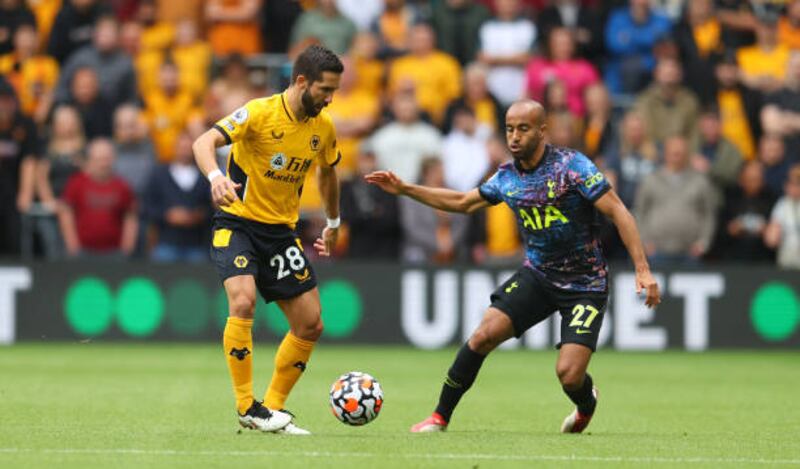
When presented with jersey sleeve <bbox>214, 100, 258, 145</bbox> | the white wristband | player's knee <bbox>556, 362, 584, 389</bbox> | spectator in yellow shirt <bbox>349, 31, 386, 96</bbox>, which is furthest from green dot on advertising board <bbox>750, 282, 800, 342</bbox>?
the white wristband

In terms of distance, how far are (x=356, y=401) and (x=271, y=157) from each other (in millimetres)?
1767

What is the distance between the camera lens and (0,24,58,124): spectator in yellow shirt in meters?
21.4

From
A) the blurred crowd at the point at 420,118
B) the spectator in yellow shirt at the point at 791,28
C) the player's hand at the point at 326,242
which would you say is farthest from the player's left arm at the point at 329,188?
the spectator in yellow shirt at the point at 791,28

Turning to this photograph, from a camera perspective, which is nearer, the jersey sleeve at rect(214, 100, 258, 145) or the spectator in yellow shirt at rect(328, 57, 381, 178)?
the jersey sleeve at rect(214, 100, 258, 145)

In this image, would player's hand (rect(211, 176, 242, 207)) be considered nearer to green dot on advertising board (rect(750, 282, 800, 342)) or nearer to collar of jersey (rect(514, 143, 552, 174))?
collar of jersey (rect(514, 143, 552, 174))

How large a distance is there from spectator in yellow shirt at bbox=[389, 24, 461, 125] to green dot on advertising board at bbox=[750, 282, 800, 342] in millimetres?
4753

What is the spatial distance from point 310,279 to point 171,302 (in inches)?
358

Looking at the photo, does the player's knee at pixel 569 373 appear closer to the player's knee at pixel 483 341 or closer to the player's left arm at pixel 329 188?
the player's knee at pixel 483 341

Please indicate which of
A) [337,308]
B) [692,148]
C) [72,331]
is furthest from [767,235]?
[72,331]

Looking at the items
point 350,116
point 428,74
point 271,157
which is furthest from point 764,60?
point 271,157

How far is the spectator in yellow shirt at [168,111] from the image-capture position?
2055 centimetres

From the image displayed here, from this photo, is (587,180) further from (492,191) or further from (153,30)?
(153,30)

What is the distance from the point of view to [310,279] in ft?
36.2

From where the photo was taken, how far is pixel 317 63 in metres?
10.5
